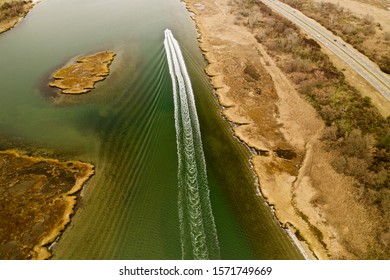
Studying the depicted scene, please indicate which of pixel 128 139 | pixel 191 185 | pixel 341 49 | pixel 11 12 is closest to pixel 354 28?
pixel 341 49

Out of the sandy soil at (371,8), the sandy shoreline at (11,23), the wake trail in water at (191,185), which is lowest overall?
the wake trail in water at (191,185)

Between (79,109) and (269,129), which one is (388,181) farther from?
(79,109)

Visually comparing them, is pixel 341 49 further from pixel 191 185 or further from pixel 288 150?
pixel 191 185

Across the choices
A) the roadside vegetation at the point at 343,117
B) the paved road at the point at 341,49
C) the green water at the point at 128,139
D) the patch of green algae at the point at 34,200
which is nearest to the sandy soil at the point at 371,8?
the paved road at the point at 341,49

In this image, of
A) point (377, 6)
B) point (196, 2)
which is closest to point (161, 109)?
point (196, 2)

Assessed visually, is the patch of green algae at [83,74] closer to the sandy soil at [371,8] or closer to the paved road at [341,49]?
the paved road at [341,49]

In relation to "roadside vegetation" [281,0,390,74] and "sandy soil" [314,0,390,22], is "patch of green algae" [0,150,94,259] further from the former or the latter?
"sandy soil" [314,0,390,22]
